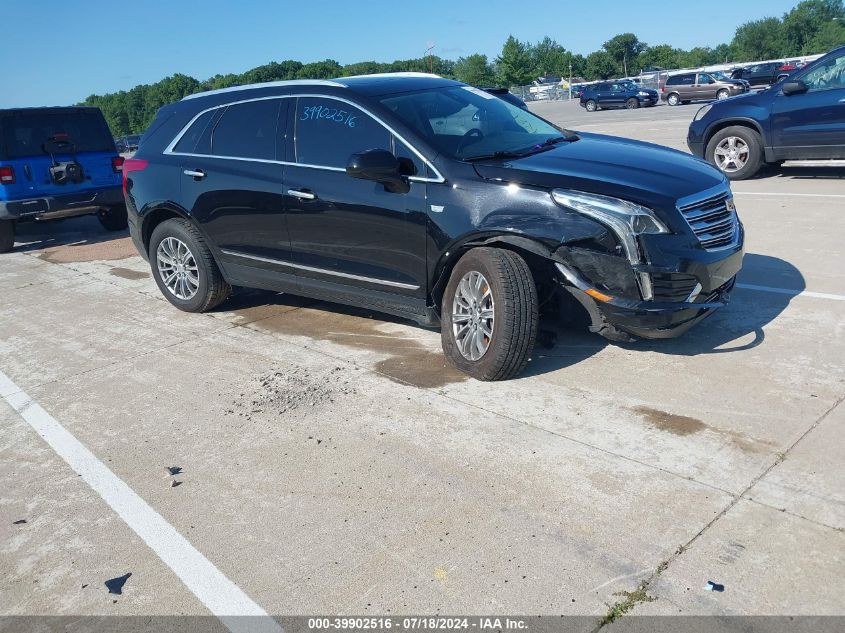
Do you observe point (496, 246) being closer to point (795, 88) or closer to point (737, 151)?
point (795, 88)

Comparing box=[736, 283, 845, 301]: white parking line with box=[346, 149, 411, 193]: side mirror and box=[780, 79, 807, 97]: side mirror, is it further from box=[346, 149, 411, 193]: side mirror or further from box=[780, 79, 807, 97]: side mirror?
box=[780, 79, 807, 97]: side mirror

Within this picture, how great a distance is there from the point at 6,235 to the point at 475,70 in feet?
368

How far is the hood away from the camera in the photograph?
4418 mm

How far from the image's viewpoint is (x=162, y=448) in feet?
13.9

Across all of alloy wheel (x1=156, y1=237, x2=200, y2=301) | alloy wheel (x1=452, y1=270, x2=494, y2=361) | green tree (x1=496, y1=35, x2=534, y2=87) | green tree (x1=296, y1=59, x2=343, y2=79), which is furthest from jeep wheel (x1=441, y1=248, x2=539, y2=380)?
green tree (x1=496, y1=35, x2=534, y2=87)

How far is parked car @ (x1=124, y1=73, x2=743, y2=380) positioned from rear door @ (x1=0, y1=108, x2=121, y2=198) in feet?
16.1

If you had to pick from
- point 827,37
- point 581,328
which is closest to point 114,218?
point 581,328

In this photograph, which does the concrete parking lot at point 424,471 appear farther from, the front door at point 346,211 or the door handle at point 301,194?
the door handle at point 301,194

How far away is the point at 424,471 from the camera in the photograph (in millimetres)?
3746

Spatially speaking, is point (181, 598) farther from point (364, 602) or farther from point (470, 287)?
point (470, 287)

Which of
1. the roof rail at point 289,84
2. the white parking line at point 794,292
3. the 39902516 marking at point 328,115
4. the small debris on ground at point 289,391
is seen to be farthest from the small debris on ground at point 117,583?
the white parking line at point 794,292

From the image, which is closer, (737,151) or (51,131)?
(51,131)

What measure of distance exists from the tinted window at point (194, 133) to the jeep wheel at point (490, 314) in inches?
112

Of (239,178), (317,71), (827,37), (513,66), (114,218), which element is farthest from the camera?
(827,37)
